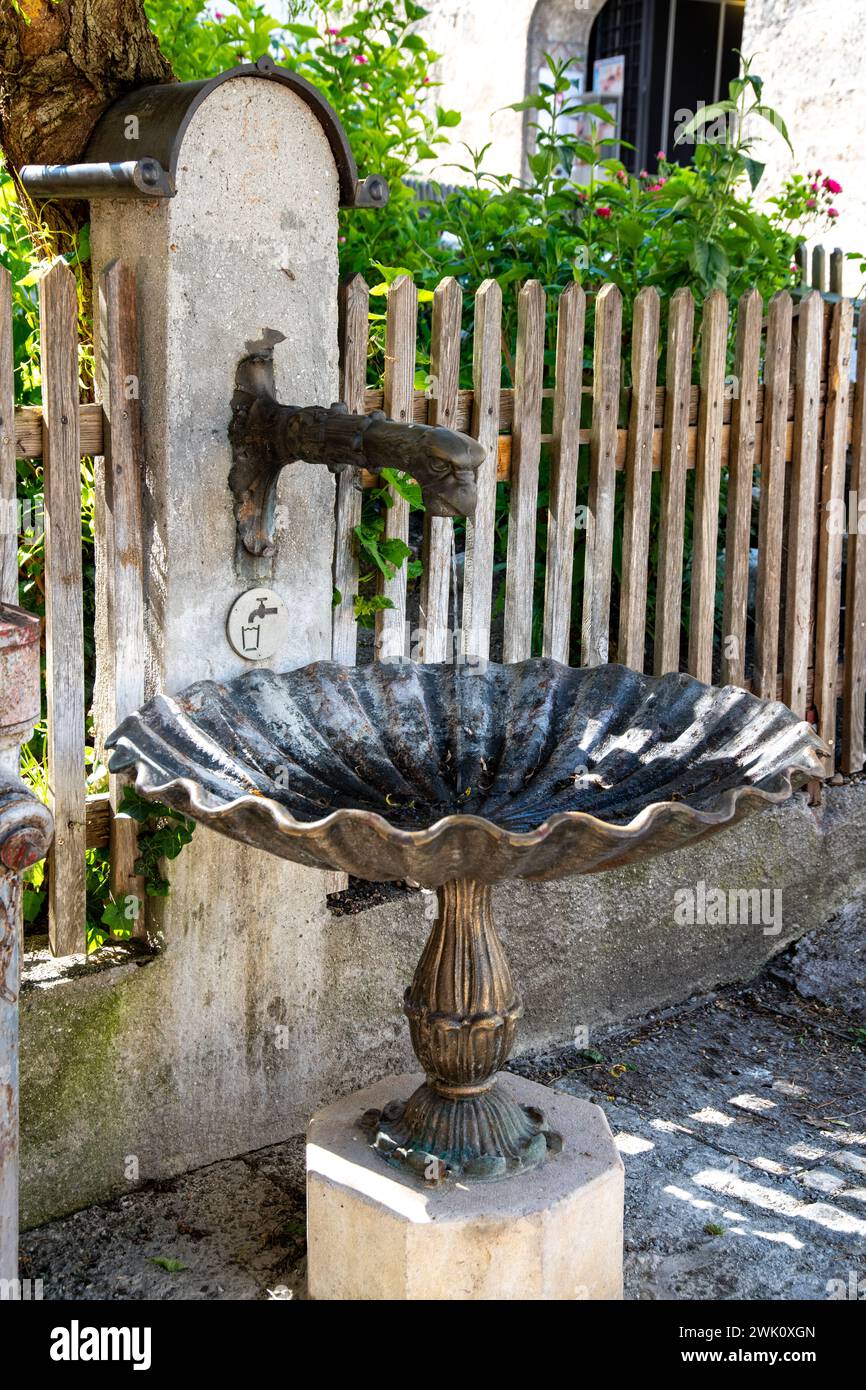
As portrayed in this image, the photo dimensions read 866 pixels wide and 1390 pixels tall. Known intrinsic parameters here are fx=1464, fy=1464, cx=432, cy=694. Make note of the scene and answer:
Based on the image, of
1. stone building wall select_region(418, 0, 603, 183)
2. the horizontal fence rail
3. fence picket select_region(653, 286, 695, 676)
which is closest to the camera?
the horizontal fence rail

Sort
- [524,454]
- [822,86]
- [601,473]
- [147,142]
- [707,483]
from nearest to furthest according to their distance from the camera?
1. [147,142]
2. [524,454]
3. [601,473]
4. [707,483]
5. [822,86]

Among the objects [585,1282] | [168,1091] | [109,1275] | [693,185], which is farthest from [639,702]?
[693,185]

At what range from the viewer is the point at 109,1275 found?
3129 mm

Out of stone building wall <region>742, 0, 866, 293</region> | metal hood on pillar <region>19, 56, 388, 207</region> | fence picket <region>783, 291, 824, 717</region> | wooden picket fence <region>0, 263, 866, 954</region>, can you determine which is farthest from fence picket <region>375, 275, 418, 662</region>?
stone building wall <region>742, 0, 866, 293</region>

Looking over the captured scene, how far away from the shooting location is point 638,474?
166 inches

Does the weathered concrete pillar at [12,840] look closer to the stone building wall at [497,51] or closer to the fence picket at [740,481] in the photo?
the fence picket at [740,481]

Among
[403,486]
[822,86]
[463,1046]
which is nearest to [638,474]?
[403,486]

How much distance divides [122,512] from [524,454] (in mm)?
1174

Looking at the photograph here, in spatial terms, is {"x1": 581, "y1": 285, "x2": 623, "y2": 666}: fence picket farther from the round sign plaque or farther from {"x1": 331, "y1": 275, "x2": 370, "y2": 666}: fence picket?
the round sign plaque

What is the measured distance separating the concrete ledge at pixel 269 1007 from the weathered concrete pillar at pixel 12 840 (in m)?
0.72

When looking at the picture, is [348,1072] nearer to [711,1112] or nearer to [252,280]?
[711,1112]

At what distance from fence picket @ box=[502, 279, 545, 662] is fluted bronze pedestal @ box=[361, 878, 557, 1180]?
43.2 inches

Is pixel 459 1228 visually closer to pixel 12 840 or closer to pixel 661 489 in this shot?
pixel 12 840

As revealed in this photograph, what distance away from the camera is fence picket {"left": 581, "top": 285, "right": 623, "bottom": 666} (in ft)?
13.3
